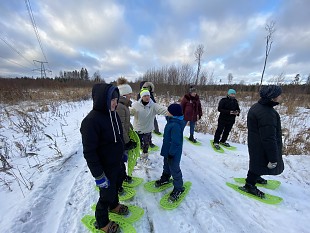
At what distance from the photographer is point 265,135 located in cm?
297

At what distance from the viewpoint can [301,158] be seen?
4.80 metres

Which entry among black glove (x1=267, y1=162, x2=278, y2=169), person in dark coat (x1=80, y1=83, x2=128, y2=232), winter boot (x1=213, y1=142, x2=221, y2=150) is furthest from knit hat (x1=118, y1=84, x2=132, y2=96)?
winter boot (x1=213, y1=142, x2=221, y2=150)

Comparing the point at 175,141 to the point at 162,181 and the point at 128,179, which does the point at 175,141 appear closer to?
the point at 162,181

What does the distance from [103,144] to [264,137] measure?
8.62 feet

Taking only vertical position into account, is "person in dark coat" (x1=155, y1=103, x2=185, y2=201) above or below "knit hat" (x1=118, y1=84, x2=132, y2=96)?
below

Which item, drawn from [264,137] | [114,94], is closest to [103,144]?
[114,94]

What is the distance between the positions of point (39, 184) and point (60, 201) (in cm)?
66

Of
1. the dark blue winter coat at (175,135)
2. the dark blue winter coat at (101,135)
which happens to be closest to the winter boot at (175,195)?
the dark blue winter coat at (175,135)

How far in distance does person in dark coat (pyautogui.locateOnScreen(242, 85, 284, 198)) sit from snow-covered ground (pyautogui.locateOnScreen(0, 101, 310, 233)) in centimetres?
61

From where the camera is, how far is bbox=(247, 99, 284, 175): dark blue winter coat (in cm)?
295

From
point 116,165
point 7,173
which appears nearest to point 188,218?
point 116,165

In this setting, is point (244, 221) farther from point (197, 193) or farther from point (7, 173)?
point (7, 173)

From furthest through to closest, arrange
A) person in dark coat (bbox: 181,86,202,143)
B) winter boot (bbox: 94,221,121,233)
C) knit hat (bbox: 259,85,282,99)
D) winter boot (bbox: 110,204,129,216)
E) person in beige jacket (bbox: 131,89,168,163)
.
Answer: person in dark coat (bbox: 181,86,202,143) < person in beige jacket (bbox: 131,89,168,163) < knit hat (bbox: 259,85,282,99) < winter boot (bbox: 110,204,129,216) < winter boot (bbox: 94,221,121,233)

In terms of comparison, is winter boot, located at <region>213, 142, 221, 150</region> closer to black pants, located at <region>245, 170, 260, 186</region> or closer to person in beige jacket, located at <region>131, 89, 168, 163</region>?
black pants, located at <region>245, 170, 260, 186</region>
